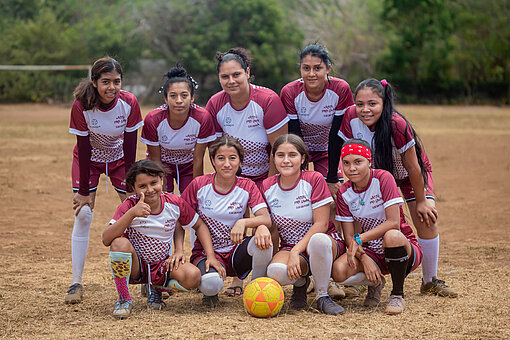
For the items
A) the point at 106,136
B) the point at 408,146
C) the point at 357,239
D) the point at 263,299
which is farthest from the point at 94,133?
the point at 408,146

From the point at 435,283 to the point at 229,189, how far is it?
6.51ft

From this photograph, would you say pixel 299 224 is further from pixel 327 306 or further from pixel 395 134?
pixel 395 134

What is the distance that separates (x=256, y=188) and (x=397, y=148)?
49.1 inches

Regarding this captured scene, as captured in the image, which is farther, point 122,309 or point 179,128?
point 179,128

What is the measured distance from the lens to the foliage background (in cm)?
3166

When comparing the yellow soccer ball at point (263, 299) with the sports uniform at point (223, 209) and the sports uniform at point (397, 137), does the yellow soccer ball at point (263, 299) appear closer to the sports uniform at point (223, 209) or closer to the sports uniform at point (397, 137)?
the sports uniform at point (223, 209)

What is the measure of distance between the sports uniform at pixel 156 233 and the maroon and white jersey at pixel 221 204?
140mm

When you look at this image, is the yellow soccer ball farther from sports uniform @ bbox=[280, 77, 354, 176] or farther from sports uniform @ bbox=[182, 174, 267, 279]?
sports uniform @ bbox=[280, 77, 354, 176]

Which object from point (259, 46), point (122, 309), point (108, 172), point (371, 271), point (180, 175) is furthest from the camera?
point (259, 46)

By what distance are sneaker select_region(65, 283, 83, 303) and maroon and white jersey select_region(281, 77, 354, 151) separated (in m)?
2.45

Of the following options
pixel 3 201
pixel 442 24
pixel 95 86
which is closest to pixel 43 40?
pixel 442 24

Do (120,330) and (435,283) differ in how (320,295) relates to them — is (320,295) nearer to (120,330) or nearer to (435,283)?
(435,283)

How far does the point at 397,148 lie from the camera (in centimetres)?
509

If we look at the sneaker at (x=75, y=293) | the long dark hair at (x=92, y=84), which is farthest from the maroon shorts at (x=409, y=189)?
the sneaker at (x=75, y=293)
